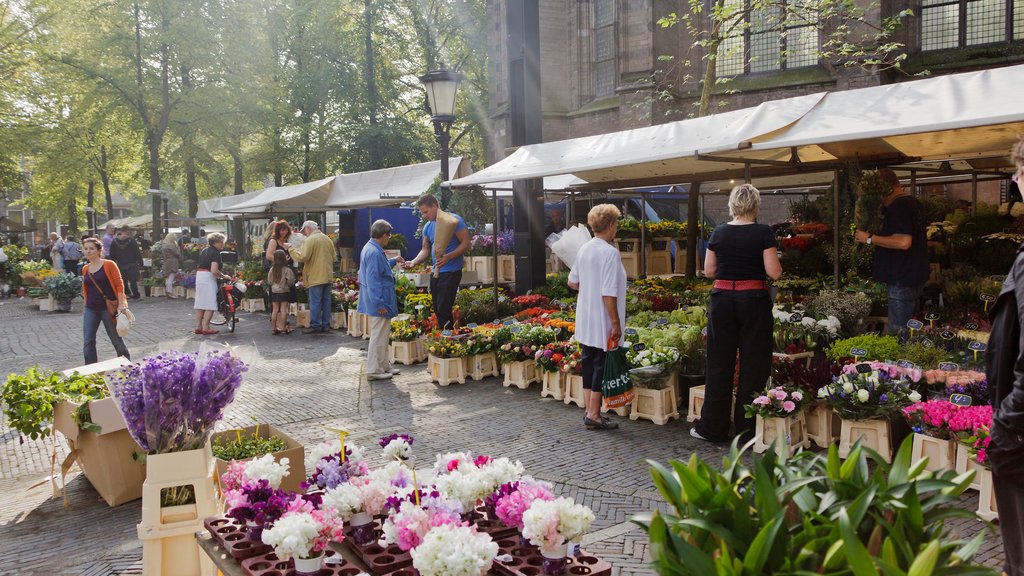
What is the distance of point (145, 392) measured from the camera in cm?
326

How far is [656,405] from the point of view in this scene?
263 inches

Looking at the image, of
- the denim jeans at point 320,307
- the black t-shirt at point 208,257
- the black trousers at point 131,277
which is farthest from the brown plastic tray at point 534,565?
the black trousers at point 131,277

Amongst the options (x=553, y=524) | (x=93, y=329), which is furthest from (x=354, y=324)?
(x=553, y=524)

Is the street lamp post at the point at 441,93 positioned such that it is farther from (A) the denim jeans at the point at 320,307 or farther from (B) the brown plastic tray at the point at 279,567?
(B) the brown plastic tray at the point at 279,567

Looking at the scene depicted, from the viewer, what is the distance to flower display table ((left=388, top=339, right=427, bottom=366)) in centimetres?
1008

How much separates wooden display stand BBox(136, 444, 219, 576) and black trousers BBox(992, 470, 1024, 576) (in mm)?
3173

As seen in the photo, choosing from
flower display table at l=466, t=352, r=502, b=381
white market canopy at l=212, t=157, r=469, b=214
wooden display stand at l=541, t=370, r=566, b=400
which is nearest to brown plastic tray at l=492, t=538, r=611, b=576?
wooden display stand at l=541, t=370, r=566, b=400

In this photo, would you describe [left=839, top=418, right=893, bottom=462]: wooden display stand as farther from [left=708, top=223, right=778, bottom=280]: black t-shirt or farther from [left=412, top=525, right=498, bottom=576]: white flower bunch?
[left=412, top=525, right=498, bottom=576]: white flower bunch

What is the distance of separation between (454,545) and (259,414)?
5775 millimetres

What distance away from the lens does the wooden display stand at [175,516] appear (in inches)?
133

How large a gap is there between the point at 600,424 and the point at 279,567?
413cm

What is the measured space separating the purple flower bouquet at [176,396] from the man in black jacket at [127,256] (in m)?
18.4

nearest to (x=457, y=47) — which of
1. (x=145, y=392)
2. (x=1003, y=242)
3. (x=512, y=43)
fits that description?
(x=512, y=43)

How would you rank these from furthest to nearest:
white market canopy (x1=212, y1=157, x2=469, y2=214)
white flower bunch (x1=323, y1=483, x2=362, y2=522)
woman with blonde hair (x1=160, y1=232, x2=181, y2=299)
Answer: woman with blonde hair (x1=160, y1=232, x2=181, y2=299) < white market canopy (x1=212, y1=157, x2=469, y2=214) < white flower bunch (x1=323, y1=483, x2=362, y2=522)
